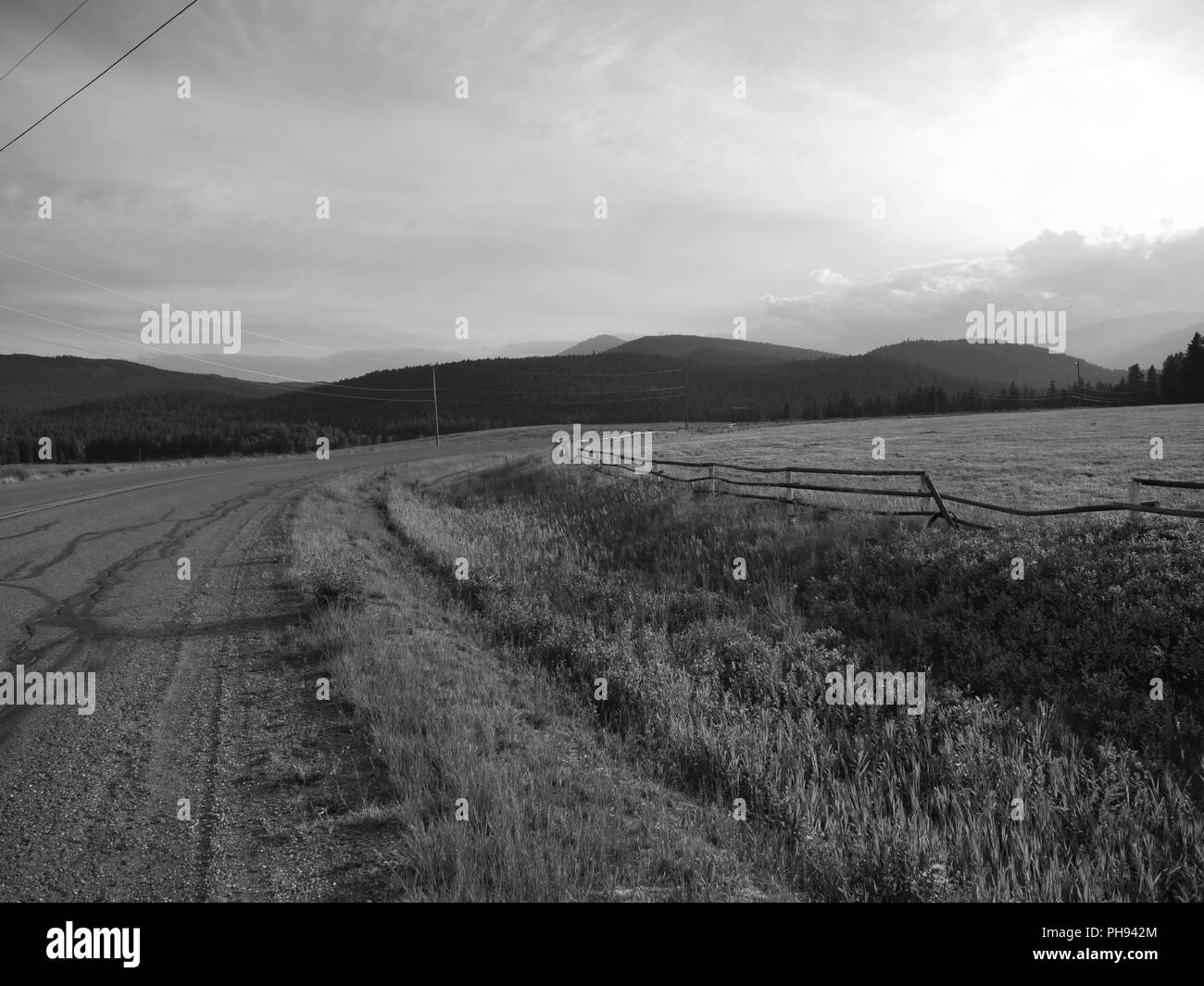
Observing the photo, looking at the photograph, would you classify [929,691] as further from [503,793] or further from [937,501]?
[503,793]

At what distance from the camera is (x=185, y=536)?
13719 millimetres

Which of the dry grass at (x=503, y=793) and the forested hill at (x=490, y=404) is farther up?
the forested hill at (x=490, y=404)

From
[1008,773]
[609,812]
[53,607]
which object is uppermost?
[53,607]

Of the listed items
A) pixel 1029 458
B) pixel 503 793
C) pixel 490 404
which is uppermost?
pixel 490 404

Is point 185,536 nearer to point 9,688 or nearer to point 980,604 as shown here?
point 9,688

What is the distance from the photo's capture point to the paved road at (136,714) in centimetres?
342

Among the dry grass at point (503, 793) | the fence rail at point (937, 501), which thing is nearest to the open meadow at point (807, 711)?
the dry grass at point (503, 793)

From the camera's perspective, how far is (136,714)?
210 inches

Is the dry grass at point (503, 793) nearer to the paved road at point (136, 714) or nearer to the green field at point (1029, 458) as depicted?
the paved road at point (136, 714)

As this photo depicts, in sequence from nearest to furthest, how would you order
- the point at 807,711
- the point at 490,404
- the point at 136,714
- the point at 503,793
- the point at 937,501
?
the point at 503,793 → the point at 136,714 → the point at 807,711 → the point at 937,501 → the point at 490,404

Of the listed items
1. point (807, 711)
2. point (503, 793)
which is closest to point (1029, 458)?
point (807, 711)
